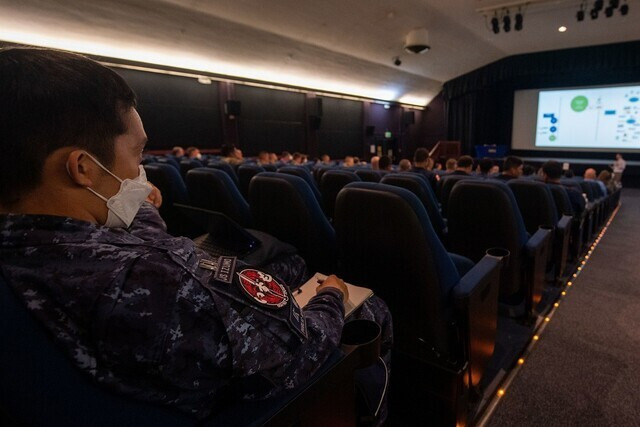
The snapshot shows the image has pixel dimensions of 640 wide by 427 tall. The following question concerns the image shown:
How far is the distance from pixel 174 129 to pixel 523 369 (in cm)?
762

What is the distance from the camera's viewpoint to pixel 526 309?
212 centimetres

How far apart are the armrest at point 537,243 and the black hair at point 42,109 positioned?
2.05m

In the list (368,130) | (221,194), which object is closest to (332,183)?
(221,194)

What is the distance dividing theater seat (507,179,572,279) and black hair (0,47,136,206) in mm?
2456

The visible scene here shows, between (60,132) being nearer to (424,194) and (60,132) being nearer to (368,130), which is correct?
(424,194)

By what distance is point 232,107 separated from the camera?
7.91 meters

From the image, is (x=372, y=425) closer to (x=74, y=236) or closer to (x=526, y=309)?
(x=74, y=236)

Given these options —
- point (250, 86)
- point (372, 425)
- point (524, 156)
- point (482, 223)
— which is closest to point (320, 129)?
point (250, 86)

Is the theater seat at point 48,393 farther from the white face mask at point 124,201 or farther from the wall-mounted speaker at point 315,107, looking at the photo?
the wall-mounted speaker at point 315,107

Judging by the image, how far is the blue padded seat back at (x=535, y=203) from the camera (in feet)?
7.45

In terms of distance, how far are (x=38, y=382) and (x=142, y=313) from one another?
0.18 meters

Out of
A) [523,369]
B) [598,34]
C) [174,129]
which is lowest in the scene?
[523,369]

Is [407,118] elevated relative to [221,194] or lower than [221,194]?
elevated

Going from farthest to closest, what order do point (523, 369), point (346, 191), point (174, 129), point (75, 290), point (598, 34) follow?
point (598, 34) < point (174, 129) < point (523, 369) < point (346, 191) < point (75, 290)
